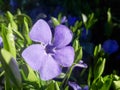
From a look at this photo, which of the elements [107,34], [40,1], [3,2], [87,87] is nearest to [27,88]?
[87,87]

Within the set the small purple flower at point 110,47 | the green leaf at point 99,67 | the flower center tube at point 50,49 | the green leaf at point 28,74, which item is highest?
the flower center tube at point 50,49

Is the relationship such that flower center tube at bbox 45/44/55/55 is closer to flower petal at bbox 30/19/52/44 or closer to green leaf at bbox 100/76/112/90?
flower petal at bbox 30/19/52/44

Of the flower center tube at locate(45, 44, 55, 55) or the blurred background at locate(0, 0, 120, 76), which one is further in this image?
the blurred background at locate(0, 0, 120, 76)

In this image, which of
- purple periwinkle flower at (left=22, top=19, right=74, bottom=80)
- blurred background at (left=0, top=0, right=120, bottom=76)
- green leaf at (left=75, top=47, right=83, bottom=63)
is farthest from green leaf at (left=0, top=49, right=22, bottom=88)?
blurred background at (left=0, top=0, right=120, bottom=76)

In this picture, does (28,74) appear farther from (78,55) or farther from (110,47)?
(110,47)

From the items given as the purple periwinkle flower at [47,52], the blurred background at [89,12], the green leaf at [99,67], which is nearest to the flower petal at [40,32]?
the purple periwinkle flower at [47,52]

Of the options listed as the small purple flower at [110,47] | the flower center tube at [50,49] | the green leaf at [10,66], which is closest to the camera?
the green leaf at [10,66]

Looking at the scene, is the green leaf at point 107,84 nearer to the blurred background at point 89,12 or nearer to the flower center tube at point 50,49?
the flower center tube at point 50,49
